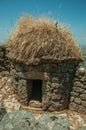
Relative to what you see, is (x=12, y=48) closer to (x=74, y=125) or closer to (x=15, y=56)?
(x=15, y=56)

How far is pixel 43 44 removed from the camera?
7.37m

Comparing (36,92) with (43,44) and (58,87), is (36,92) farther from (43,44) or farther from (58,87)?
(43,44)

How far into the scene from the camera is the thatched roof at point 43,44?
290 inches

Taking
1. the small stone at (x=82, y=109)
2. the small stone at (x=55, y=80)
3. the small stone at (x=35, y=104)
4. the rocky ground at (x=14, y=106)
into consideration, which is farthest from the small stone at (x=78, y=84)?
the small stone at (x=35, y=104)

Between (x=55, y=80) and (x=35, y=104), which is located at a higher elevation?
(x=55, y=80)

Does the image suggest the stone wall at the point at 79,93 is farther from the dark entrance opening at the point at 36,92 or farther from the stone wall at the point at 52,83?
the dark entrance opening at the point at 36,92

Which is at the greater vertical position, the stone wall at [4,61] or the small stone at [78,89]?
the stone wall at [4,61]

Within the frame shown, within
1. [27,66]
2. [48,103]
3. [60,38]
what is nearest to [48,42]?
[60,38]

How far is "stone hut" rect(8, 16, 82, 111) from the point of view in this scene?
24.3ft

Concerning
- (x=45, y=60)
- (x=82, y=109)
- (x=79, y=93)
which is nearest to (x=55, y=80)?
(x=45, y=60)

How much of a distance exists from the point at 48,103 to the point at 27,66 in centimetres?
145

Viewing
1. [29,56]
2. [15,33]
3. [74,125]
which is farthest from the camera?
[15,33]

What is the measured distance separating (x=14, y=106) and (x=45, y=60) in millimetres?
1997

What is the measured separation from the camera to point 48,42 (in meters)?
7.43
